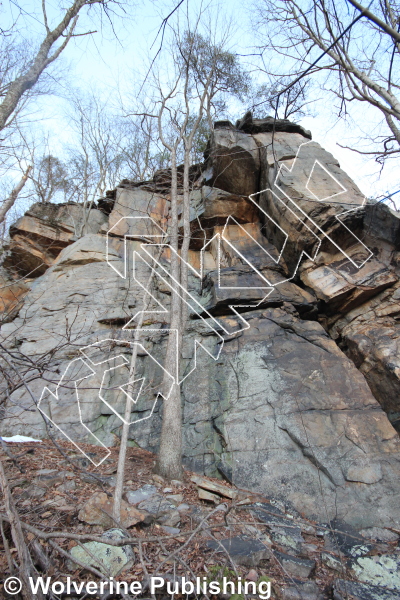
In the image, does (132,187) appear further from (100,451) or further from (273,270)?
(100,451)

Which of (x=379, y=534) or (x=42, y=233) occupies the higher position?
(x=42, y=233)

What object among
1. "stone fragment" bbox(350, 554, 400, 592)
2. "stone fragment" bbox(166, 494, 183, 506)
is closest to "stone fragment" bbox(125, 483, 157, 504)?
"stone fragment" bbox(166, 494, 183, 506)

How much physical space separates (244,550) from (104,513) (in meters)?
1.44

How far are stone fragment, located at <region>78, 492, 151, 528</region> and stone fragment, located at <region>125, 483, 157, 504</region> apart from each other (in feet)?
0.86

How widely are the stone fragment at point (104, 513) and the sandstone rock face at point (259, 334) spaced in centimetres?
123

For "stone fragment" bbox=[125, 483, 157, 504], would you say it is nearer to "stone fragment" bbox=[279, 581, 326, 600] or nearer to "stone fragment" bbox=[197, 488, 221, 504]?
"stone fragment" bbox=[197, 488, 221, 504]

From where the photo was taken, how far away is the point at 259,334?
6.95 metres

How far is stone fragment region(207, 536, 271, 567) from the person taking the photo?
3.04m

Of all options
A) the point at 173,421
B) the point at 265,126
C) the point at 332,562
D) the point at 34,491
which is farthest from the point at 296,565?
the point at 265,126

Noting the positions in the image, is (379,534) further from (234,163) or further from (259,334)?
(234,163)

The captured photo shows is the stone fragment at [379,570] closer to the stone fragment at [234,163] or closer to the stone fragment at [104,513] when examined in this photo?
the stone fragment at [104,513]

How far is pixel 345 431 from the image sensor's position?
17.4ft

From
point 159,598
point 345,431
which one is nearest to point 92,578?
point 159,598

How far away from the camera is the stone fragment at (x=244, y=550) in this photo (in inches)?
120
